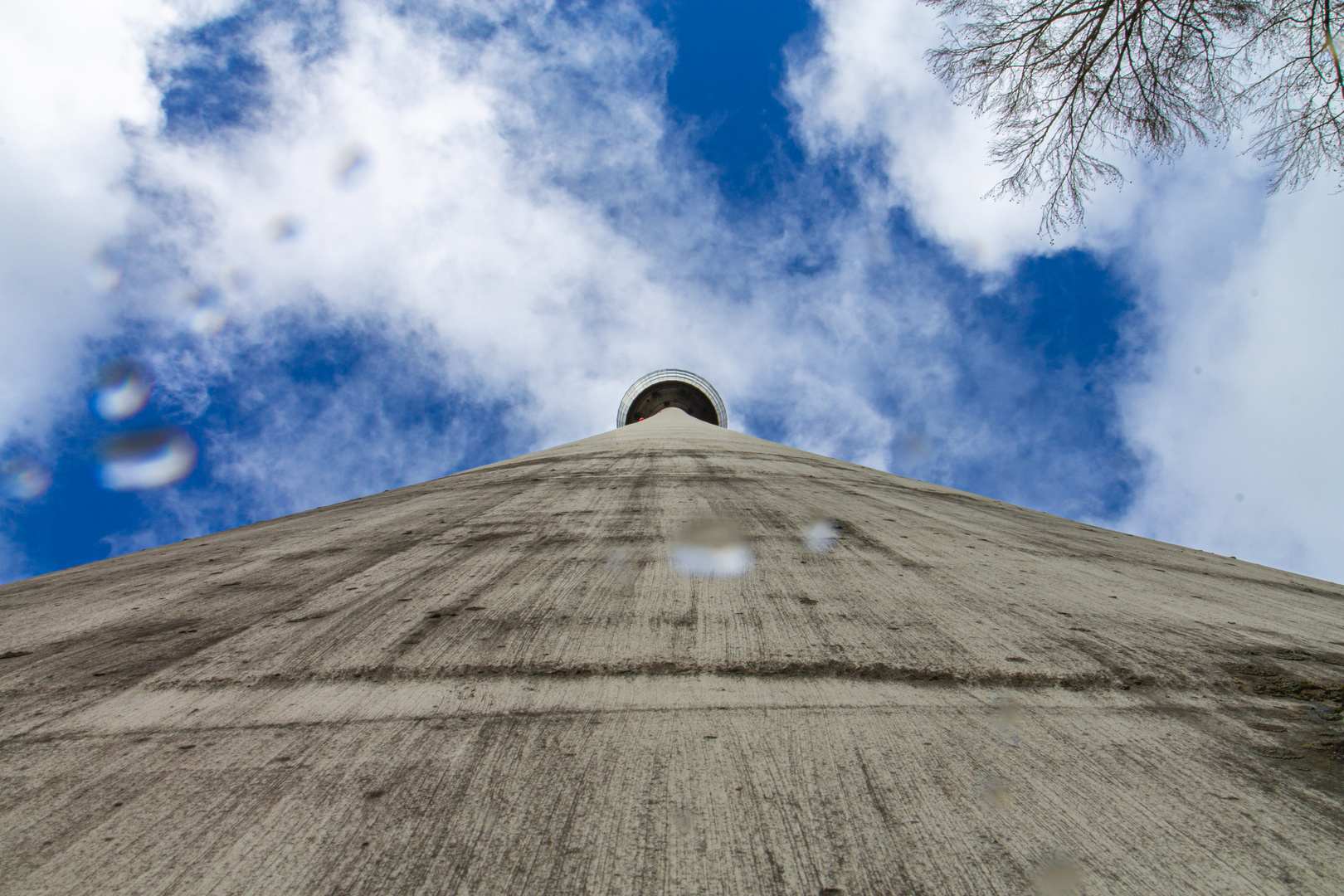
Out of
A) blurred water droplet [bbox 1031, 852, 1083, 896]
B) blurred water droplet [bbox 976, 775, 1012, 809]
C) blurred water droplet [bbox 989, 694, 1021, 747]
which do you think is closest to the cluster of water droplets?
blurred water droplet [bbox 989, 694, 1021, 747]

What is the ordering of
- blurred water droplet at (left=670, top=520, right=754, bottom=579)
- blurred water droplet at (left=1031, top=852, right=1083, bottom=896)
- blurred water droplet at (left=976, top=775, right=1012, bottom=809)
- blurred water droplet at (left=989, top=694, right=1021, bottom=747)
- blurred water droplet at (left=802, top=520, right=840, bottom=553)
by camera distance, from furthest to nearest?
blurred water droplet at (left=802, top=520, right=840, bottom=553)
blurred water droplet at (left=670, top=520, right=754, bottom=579)
blurred water droplet at (left=989, top=694, right=1021, bottom=747)
blurred water droplet at (left=976, top=775, right=1012, bottom=809)
blurred water droplet at (left=1031, top=852, right=1083, bottom=896)

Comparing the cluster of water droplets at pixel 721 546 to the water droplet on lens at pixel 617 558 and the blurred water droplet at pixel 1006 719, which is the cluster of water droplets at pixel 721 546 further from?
the blurred water droplet at pixel 1006 719

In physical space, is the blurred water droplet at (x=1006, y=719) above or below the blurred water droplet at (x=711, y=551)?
below

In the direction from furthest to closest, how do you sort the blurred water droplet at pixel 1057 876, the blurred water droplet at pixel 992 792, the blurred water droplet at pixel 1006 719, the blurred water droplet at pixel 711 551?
the blurred water droplet at pixel 711 551
the blurred water droplet at pixel 1006 719
the blurred water droplet at pixel 992 792
the blurred water droplet at pixel 1057 876

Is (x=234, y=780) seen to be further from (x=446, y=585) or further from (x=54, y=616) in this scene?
(x=54, y=616)

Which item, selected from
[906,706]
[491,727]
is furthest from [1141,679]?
[491,727]

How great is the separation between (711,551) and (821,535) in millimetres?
551

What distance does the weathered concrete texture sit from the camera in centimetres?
98

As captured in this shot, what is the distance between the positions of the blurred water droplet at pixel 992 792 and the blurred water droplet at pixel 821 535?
4.39 feet

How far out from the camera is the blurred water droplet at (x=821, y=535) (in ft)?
8.36

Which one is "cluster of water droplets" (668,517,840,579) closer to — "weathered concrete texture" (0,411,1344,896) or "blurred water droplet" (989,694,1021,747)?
"weathered concrete texture" (0,411,1344,896)

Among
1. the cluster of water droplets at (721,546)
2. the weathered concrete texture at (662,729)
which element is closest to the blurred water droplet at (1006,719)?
the weathered concrete texture at (662,729)

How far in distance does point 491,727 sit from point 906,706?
0.89 m

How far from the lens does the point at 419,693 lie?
1.43 metres
